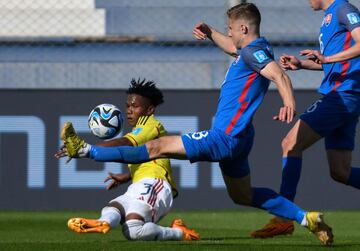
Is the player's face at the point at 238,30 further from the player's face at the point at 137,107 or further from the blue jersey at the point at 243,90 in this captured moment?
the player's face at the point at 137,107

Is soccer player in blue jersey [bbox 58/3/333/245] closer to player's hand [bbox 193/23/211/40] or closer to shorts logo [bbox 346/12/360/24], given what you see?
shorts logo [bbox 346/12/360/24]

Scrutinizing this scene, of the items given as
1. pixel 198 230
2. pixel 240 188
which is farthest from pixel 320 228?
pixel 198 230

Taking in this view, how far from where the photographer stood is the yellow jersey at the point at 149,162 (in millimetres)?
8992

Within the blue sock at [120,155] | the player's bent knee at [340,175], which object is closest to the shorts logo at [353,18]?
the player's bent knee at [340,175]

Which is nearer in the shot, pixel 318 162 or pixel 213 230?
pixel 213 230

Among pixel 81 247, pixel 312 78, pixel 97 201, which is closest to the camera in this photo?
pixel 81 247

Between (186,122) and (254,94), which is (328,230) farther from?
(186,122)

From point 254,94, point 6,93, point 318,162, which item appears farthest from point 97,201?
point 254,94

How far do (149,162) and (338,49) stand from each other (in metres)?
1.71

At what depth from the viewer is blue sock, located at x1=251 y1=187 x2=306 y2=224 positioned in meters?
8.37

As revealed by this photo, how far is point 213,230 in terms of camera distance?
35.5 ft

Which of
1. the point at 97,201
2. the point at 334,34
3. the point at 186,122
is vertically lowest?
the point at 97,201

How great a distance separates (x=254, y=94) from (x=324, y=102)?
1.06 metres

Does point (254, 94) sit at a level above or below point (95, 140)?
above
